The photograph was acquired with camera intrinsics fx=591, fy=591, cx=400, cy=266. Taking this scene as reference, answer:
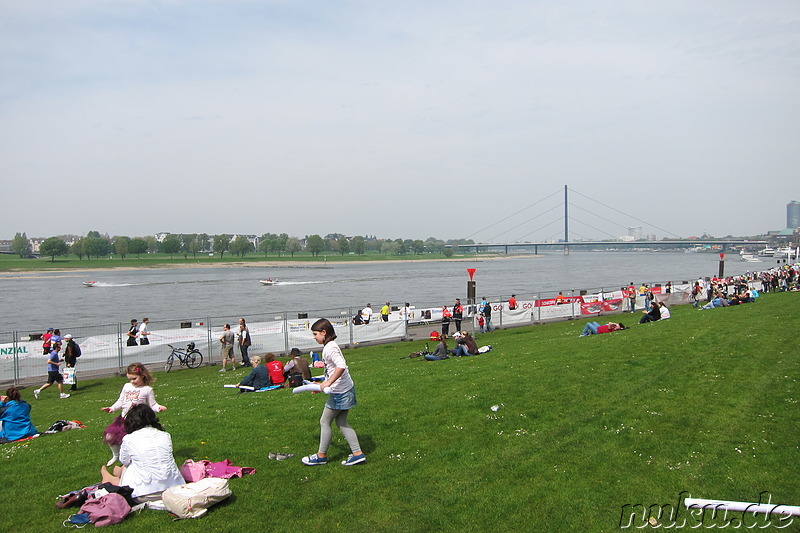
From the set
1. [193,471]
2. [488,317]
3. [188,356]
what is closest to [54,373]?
[188,356]

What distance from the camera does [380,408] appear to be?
9953mm

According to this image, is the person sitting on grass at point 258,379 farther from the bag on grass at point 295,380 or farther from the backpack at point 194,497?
the backpack at point 194,497

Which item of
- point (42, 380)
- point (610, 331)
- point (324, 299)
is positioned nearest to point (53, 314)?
point (324, 299)

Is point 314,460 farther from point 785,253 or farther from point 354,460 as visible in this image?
point 785,253

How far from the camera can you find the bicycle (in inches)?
841

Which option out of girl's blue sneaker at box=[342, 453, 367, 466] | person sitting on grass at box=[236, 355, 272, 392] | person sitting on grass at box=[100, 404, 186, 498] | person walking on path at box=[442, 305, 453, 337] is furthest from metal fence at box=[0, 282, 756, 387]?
girl's blue sneaker at box=[342, 453, 367, 466]

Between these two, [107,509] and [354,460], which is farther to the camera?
[354,460]

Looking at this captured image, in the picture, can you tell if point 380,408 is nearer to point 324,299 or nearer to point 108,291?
point 324,299

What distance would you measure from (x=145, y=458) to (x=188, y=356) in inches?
624

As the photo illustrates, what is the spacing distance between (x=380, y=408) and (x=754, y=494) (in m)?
5.51

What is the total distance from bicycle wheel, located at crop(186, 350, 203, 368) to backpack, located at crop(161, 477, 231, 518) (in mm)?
16025

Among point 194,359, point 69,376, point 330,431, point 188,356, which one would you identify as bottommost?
point 194,359

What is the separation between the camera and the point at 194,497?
20.1 feet

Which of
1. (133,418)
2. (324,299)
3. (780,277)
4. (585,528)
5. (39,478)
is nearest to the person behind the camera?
(585,528)
